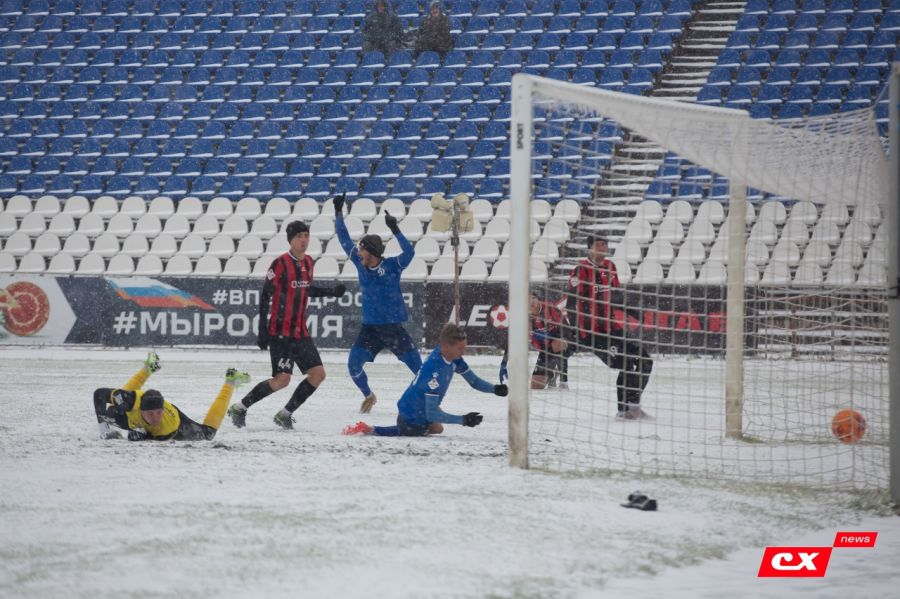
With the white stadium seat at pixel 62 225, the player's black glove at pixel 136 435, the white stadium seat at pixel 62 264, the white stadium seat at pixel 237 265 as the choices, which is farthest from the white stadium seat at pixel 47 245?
the player's black glove at pixel 136 435

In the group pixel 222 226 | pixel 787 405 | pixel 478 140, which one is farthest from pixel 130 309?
pixel 787 405

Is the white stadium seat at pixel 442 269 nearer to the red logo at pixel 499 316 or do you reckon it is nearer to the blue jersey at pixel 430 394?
the red logo at pixel 499 316

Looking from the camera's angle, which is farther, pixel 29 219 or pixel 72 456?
pixel 29 219

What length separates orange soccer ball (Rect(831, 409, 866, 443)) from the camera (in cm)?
717

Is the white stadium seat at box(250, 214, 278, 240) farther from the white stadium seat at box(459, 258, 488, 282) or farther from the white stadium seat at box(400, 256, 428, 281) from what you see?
the white stadium seat at box(459, 258, 488, 282)

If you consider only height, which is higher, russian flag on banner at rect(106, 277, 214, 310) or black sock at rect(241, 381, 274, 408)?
russian flag on banner at rect(106, 277, 214, 310)

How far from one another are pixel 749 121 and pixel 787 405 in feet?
13.4

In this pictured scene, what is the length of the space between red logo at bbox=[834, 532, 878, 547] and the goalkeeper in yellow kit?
4250mm

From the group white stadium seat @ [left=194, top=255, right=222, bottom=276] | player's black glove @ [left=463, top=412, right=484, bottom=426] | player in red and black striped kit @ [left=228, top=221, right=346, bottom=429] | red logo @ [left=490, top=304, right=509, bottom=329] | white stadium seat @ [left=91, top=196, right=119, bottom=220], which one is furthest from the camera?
white stadium seat @ [left=91, top=196, right=119, bottom=220]

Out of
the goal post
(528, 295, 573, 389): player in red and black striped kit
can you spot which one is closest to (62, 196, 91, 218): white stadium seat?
(528, 295, 573, 389): player in red and black striped kit

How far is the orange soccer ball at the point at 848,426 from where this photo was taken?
7172 mm

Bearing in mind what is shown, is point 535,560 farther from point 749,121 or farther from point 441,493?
point 749,121

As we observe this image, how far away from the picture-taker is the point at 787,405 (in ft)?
A: 32.2

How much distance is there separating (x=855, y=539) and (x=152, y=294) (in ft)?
52.5
